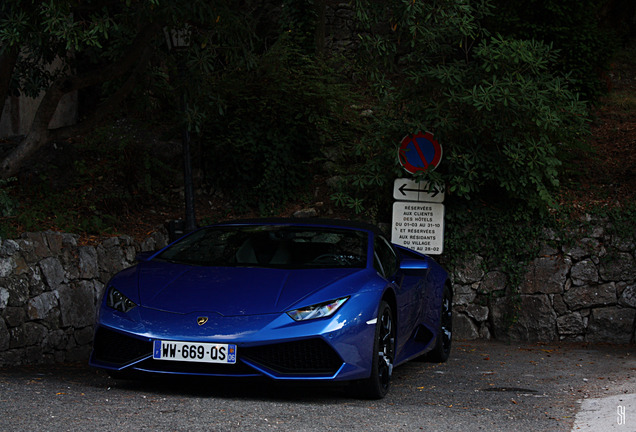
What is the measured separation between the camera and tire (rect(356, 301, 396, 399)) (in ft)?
19.9

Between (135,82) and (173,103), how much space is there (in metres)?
3.73

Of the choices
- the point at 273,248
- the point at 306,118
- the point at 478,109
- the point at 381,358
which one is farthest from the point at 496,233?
the point at 381,358

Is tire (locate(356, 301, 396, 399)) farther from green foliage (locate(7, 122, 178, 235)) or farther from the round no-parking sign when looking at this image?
green foliage (locate(7, 122, 178, 235))

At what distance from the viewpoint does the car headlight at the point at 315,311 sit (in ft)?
19.0

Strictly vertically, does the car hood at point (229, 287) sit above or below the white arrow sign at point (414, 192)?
below

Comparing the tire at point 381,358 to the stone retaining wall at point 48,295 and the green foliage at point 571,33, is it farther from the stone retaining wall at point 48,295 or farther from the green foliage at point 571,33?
the green foliage at point 571,33

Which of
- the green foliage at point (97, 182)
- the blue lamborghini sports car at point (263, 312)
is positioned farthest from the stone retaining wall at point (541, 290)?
the blue lamborghini sports car at point (263, 312)

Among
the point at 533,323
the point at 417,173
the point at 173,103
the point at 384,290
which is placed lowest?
the point at 533,323

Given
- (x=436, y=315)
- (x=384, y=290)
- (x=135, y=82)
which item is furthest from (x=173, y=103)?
(x=384, y=290)

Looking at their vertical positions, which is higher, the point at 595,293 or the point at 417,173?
the point at 417,173

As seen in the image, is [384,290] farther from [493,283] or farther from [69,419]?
[493,283]

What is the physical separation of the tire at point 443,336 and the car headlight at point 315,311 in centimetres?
286

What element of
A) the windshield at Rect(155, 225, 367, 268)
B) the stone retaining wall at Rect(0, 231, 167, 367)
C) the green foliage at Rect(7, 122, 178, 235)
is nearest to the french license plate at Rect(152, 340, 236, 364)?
the windshield at Rect(155, 225, 367, 268)

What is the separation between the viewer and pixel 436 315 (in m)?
8.41
